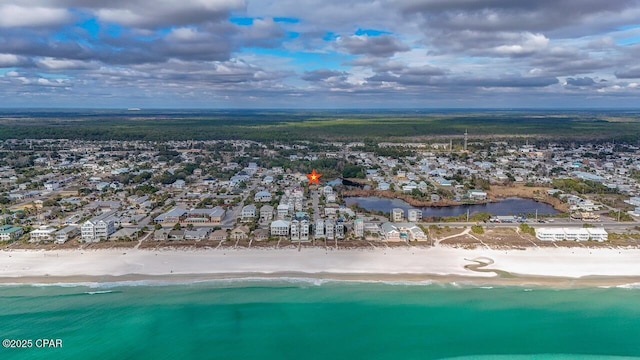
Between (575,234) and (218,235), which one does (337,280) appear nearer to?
(218,235)

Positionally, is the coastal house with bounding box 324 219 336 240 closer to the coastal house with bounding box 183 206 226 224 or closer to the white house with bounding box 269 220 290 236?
the white house with bounding box 269 220 290 236

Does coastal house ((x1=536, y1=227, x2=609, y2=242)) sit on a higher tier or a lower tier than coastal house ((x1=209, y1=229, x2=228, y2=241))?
higher

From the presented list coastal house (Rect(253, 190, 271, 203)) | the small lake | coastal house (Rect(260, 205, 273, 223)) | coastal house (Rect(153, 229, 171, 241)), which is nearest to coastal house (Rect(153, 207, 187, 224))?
coastal house (Rect(153, 229, 171, 241))

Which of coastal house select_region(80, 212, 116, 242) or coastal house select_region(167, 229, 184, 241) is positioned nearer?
coastal house select_region(80, 212, 116, 242)

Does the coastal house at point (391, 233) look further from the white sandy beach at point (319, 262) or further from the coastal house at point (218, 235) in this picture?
the coastal house at point (218, 235)

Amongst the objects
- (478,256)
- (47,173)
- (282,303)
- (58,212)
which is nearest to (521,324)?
(478,256)

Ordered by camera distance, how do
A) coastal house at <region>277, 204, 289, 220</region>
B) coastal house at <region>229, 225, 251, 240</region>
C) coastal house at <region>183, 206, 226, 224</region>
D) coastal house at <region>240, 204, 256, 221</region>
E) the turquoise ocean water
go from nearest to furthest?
1. the turquoise ocean water
2. coastal house at <region>229, 225, 251, 240</region>
3. coastal house at <region>183, 206, 226, 224</region>
4. coastal house at <region>240, 204, 256, 221</region>
5. coastal house at <region>277, 204, 289, 220</region>

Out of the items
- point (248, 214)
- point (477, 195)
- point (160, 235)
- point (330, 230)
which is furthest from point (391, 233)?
point (477, 195)
